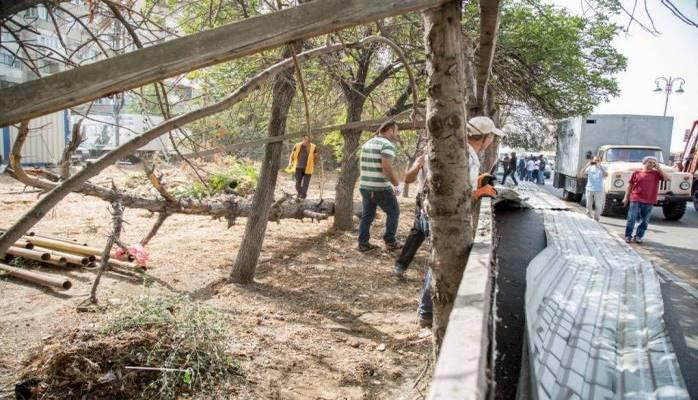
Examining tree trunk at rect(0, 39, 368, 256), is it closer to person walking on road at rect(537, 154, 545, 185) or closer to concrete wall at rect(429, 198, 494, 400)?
concrete wall at rect(429, 198, 494, 400)

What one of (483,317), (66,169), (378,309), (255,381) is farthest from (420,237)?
(483,317)

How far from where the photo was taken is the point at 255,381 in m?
3.33

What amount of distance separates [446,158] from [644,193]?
8469mm

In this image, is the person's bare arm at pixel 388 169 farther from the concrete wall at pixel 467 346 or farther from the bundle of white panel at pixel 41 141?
the bundle of white panel at pixel 41 141

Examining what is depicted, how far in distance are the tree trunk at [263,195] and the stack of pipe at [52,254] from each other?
5.01ft

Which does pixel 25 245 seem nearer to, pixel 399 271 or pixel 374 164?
pixel 374 164

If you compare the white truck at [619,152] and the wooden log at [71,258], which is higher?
the white truck at [619,152]

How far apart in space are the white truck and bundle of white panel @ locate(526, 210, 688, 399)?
9.01 metres

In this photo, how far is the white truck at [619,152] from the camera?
40.9 feet

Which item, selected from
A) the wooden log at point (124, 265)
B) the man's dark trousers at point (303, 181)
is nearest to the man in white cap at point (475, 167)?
the wooden log at point (124, 265)

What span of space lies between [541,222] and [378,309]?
326 cm

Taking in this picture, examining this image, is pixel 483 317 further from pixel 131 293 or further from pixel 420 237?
pixel 131 293

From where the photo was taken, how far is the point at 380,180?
6.88 m

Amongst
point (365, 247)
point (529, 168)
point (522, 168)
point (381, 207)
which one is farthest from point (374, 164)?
point (522, 168)
